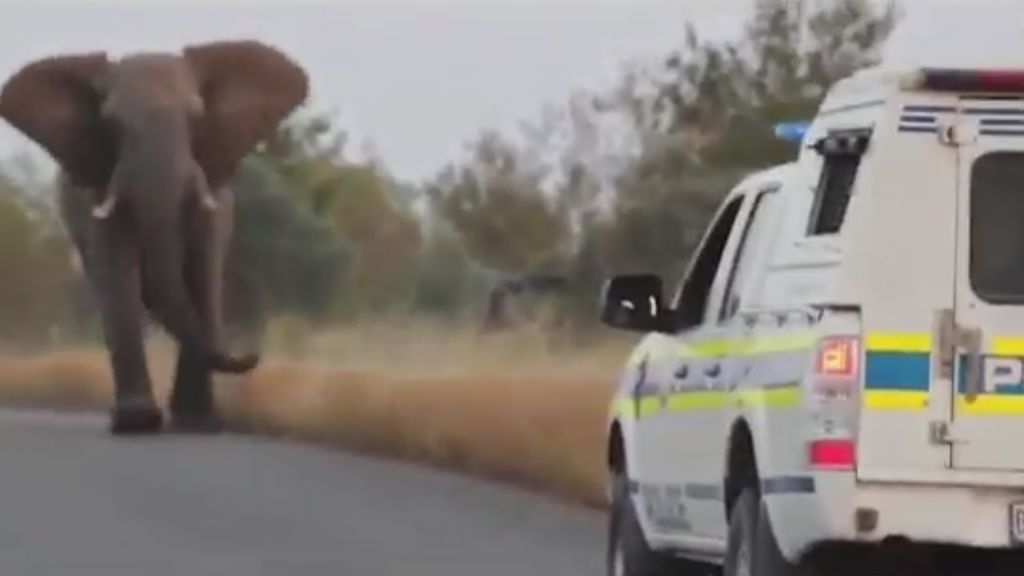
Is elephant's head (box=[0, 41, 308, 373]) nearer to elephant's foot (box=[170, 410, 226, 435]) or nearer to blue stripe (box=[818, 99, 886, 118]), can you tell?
elephant's foot (box=[170, 410, 226, 435])

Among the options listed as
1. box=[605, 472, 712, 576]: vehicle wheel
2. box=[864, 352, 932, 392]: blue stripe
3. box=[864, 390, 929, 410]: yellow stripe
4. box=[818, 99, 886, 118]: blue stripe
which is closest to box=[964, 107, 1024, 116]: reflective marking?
box=[818, 99, 886, 118]: blue stripe

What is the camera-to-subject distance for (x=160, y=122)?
40562 mm

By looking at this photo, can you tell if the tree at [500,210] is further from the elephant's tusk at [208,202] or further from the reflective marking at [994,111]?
the reflective marking at [994,111]

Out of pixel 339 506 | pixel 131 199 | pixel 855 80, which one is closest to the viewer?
pixel 855 80

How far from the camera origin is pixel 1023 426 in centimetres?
1199

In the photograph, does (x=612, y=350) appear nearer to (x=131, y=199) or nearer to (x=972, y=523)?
(x=131, y=199)

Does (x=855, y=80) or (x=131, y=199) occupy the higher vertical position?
(x=855, y=80)

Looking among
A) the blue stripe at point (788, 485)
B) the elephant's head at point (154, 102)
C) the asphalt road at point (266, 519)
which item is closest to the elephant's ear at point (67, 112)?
the elephant's head at point (154, 102)

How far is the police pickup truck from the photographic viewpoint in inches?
472

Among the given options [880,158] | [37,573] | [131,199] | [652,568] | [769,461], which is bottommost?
[131,199]

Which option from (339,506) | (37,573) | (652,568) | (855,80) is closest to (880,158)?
(855,80)

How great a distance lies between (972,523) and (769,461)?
0.86 metres

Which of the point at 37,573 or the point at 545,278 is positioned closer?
the point at 37,573

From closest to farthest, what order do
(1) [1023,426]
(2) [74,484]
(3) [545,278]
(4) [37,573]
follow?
(1) [1023,426] → (4) [37,573] → (2) [74,484] → (3) [545,278]
